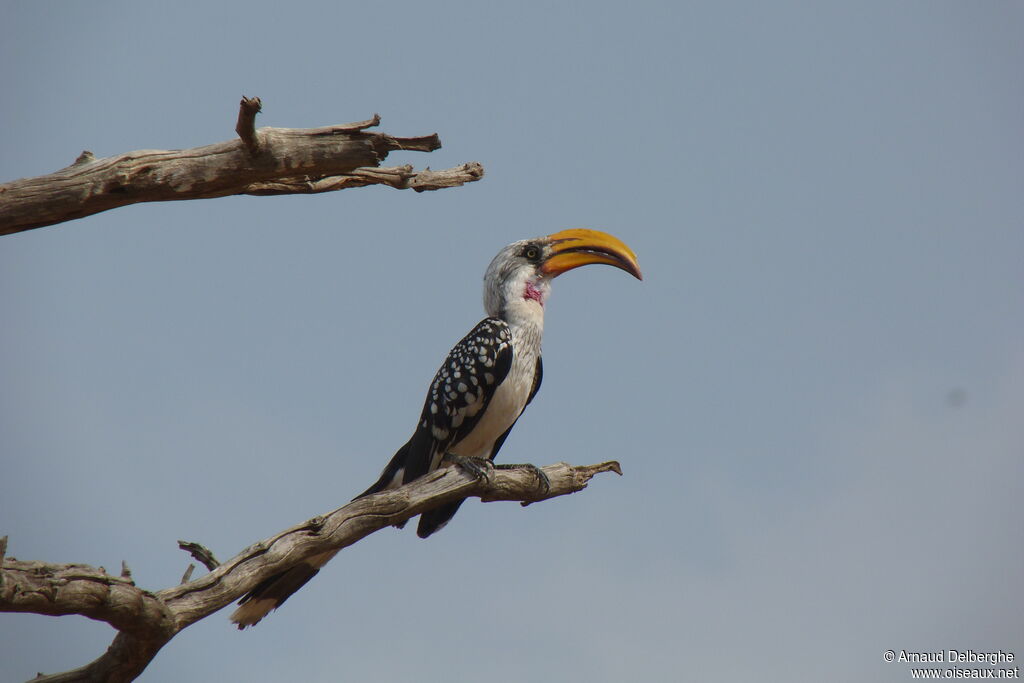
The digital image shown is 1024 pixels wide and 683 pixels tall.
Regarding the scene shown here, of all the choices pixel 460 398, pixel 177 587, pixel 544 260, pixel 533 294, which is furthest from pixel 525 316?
pixel 177 587

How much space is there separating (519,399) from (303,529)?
8.19 feet

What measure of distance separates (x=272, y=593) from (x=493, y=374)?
2.26m

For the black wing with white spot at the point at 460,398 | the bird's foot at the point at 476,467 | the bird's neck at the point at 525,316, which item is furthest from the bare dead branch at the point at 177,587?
the bird's neck at the point at 525,316

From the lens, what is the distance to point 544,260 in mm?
8055

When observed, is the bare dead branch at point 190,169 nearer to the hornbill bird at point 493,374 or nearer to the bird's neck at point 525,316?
the hornbill bird at point 493,374

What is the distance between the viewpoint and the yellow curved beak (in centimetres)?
803

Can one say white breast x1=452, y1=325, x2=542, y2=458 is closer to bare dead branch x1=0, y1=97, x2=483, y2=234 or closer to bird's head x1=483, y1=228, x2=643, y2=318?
bird's head x1=483, y1=228, x2=643, y2=318

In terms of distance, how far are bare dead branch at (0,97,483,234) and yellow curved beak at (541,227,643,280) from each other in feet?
8.41

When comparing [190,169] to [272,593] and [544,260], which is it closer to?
[272,593]

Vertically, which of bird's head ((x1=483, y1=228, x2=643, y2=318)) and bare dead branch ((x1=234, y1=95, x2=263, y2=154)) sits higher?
bird's head ((x1=483, y1=228, x2=643, y2=318))

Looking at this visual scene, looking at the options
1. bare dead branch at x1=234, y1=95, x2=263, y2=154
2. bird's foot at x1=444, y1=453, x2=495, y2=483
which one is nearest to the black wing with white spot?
bird's foot at x1=444, y1=453, x2=495, y2=483

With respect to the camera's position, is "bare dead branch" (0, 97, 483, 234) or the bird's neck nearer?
"bare dead branch" (0, 97, 483, 234)

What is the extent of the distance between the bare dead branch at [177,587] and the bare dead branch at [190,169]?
2009 mm

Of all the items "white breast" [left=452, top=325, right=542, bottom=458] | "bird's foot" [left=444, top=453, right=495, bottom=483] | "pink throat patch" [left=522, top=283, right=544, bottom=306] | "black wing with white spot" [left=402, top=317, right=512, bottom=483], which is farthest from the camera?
"pink throat patch" [left=522, top=283, right=544, bottom=306]
